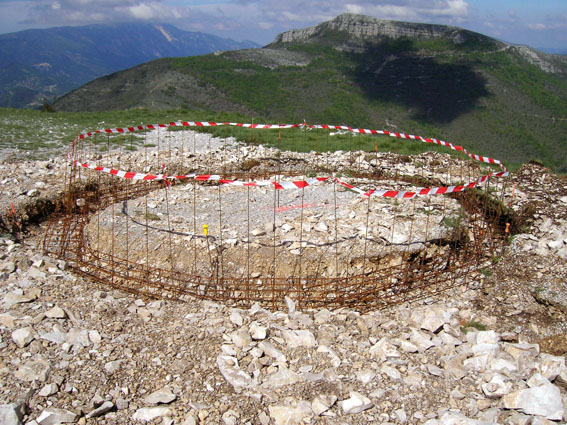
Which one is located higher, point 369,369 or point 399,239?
point 399,239

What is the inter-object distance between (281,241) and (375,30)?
104 m

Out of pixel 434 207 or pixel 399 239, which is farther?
pixel 434 207

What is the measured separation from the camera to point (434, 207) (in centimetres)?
962

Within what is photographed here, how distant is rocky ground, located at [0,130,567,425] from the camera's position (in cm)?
428

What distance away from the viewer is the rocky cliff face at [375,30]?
317 ft

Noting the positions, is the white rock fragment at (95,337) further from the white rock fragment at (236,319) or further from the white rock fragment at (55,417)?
the white rock fragment at (236,319)

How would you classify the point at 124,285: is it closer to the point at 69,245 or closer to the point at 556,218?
the point at 69,245

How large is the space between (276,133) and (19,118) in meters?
13.5

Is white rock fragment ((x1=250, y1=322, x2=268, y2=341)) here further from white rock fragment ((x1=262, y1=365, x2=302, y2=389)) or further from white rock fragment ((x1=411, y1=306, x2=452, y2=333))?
white rock fragment ((x1=411, y1=306, x2=452, y2=333))

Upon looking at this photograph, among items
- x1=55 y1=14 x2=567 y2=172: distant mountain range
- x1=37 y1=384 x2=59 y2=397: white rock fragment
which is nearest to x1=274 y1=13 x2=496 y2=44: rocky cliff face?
x1=55 y1=14 x2=567 y2=172: distant mountain range

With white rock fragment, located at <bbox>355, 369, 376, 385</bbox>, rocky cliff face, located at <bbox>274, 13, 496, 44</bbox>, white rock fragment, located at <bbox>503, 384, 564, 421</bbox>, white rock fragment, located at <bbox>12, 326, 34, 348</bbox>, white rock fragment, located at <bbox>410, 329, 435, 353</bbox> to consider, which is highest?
rocky cliff face, located at <bbox>274, 13, 496, 44</bbox>

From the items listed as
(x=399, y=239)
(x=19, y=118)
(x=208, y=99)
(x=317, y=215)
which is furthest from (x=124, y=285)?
(x=208, y=99)

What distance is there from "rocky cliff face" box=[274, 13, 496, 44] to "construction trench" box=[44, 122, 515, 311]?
97.8 m

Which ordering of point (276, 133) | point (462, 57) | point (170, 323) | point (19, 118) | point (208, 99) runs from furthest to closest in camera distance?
point (462, 57)
point (208, 99)
point (19, 118)
point (276, 133)
point (170, 323)
